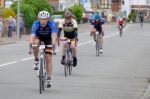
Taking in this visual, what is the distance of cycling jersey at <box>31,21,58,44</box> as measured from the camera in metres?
13.7

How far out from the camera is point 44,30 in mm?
13805

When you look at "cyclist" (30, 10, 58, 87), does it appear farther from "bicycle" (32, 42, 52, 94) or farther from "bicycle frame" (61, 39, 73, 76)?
"bicycle frame" (61, 39, 73, 76)

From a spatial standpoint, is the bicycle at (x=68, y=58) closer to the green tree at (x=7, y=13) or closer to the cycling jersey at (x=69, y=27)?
the cycling jersey at (x=69, y=27)

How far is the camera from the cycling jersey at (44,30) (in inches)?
539

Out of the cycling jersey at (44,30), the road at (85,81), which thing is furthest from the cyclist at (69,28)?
the cycling jersey at (44,30)

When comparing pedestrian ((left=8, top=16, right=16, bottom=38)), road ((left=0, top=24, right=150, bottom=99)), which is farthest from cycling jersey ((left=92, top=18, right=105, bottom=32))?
pedestrian ((left=8, top=16, right=16, bottom=38))

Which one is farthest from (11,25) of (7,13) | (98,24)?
(98,24)

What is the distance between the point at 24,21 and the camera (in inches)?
2056

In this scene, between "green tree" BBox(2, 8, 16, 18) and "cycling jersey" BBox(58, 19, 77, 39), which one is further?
"green tree" BBox(2, 8, 16, 18)

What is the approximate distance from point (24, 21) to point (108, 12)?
82.0 m

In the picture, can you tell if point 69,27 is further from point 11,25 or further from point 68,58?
point 11,25

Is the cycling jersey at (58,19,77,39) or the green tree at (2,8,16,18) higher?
the cycling jersey at (58,19,77,39)

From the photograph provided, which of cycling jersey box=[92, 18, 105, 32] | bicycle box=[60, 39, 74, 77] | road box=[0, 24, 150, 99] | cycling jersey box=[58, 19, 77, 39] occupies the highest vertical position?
cycling jersey box=[58, 19, 77, 39]

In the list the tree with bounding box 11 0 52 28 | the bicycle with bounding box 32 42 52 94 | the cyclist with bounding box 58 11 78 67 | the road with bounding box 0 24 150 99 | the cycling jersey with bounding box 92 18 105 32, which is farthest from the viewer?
the tree with bounding box 11 0 52 28
